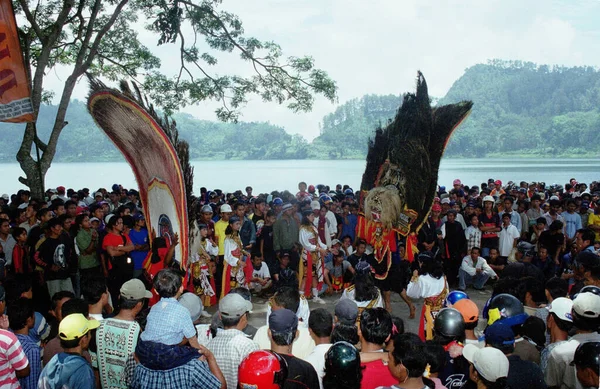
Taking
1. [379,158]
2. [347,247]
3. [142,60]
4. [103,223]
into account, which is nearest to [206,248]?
[103,223]

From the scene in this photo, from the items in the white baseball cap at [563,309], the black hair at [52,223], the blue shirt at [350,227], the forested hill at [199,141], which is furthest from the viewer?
the forested hill at [199,141]

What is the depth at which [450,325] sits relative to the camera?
2.94 m

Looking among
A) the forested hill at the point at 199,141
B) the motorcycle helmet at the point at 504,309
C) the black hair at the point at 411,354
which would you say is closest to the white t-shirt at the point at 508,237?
the motorcycle helmet at the point at 504,309

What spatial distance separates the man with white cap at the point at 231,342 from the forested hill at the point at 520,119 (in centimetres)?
4616

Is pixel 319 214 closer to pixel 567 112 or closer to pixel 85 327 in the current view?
pixel 85 327

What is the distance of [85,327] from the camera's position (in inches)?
104

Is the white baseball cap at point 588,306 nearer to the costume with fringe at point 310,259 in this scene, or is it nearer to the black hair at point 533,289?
the black hair at point 533,289

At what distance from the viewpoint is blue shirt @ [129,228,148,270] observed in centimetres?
589

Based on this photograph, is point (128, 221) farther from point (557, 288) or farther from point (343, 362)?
point (557, 288)

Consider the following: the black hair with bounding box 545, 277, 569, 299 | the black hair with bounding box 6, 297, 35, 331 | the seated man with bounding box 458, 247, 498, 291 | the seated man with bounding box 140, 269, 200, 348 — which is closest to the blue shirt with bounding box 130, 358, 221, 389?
the seated man with bounding box 140, 269, 200, 348

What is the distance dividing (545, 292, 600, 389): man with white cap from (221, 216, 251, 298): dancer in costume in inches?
168

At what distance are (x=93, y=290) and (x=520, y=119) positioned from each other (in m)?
73.3

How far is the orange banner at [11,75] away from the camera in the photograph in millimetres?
5910

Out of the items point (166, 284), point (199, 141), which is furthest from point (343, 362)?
point (199, 141)
